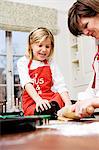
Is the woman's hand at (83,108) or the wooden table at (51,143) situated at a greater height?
the woman's hand at (83,108)

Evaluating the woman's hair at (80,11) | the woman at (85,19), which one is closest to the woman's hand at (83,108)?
the woman at (85,19)

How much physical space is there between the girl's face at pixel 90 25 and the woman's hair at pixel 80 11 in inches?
1.2

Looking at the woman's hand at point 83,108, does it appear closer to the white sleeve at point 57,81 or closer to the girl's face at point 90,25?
the girl's face at point 90,25

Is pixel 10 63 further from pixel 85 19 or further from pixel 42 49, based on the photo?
pixel 85 19

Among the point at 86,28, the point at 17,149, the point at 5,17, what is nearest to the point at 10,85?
the point at 5,17

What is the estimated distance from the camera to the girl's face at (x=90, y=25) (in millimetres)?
1196

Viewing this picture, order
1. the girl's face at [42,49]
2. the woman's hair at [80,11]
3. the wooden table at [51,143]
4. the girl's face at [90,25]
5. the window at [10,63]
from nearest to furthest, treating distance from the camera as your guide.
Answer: the wooden table at [51,143] → the woman's hair at [80,11] → the girl's face at [90,25] → the girl's face at [42,49] → the window at [10,63]

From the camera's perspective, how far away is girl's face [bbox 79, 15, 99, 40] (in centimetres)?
120

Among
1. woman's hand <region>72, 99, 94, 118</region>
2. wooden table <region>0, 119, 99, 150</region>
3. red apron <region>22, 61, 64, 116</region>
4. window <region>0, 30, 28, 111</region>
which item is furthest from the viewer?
window <region>0, 30, 28, 111</region>

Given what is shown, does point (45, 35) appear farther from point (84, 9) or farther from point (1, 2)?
point (1, 2)

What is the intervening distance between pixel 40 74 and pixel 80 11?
0.55 meters

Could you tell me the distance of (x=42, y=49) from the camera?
5.15ft

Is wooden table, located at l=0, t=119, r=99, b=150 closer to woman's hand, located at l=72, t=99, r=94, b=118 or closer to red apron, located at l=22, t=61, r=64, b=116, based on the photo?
woman's hand, located at l=72, t=99, r=94, b=118

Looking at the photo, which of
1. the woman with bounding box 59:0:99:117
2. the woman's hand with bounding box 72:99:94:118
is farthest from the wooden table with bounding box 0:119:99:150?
the woman with bounding box 59:0:99:117
